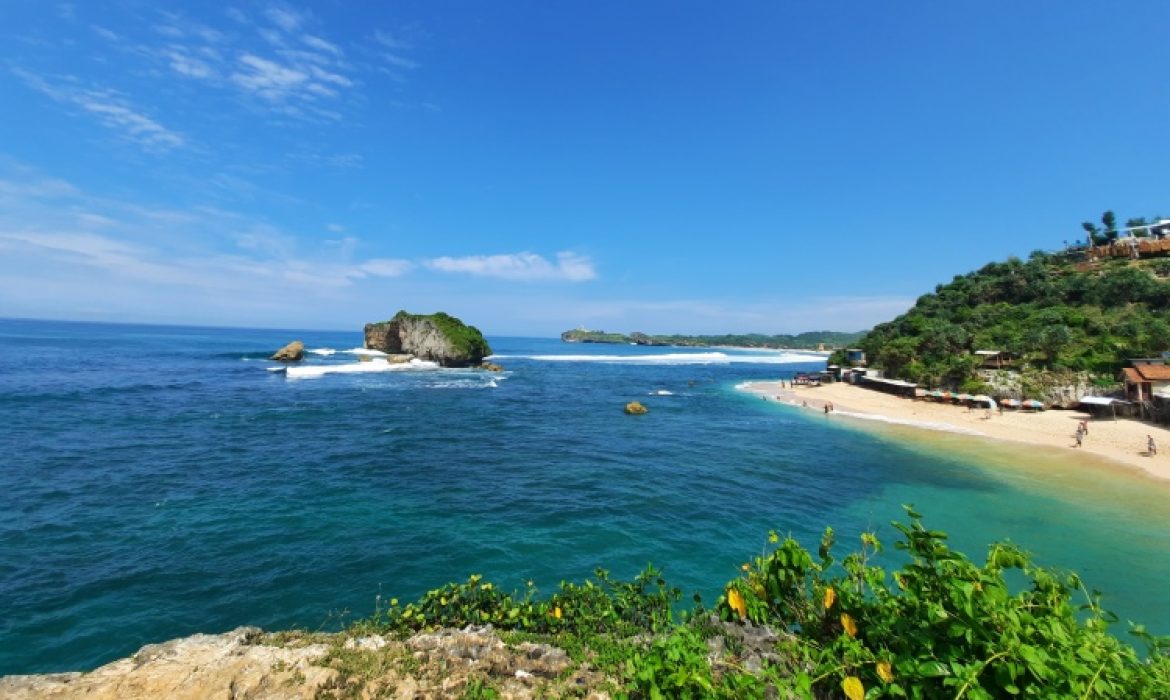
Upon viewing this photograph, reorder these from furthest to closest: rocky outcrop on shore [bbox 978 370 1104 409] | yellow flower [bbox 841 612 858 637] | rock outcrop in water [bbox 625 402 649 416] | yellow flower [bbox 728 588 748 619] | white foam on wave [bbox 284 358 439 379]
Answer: white foam on wave [bbox 284 358 439 379]
rock outcrop in water [bbox 625 402 649 416]
rocky outcrop on shore [bbox 978 370 1104 409]
yellow flower [bbox 728 588 748 619]
yellow flower [bbox 841 612 858 637]

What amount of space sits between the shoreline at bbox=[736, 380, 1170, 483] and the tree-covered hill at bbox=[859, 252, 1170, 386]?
23.2 ft

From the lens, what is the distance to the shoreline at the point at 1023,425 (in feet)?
89.4

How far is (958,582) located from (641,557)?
38.5 ft

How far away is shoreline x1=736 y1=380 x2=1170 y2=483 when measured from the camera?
2723cm

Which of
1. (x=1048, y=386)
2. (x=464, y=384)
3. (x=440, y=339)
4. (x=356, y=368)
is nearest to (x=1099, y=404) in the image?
(x=1048, y=386)

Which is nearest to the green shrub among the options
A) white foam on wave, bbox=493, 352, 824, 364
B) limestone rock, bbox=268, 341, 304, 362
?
limestone rock, bbox=268, 341, 304, 362

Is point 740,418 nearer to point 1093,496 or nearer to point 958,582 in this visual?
point 1093,496

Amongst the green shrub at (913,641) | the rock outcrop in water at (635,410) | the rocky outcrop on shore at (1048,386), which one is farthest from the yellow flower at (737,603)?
the rocky outcrop on shore at (1048,386)

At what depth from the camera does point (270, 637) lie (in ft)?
27.7

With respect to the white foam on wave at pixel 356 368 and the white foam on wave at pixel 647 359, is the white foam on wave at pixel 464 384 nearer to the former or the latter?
the white foam on wave at pixel 356 368

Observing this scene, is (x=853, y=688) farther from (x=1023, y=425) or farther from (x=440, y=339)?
(x=440, y=339)

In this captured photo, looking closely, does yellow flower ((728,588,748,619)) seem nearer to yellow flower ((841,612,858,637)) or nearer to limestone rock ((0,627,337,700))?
yellow flower ((841,612,858,637))

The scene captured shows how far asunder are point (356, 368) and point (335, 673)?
72232 mm

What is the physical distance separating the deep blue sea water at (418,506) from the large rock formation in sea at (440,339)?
42.1m
